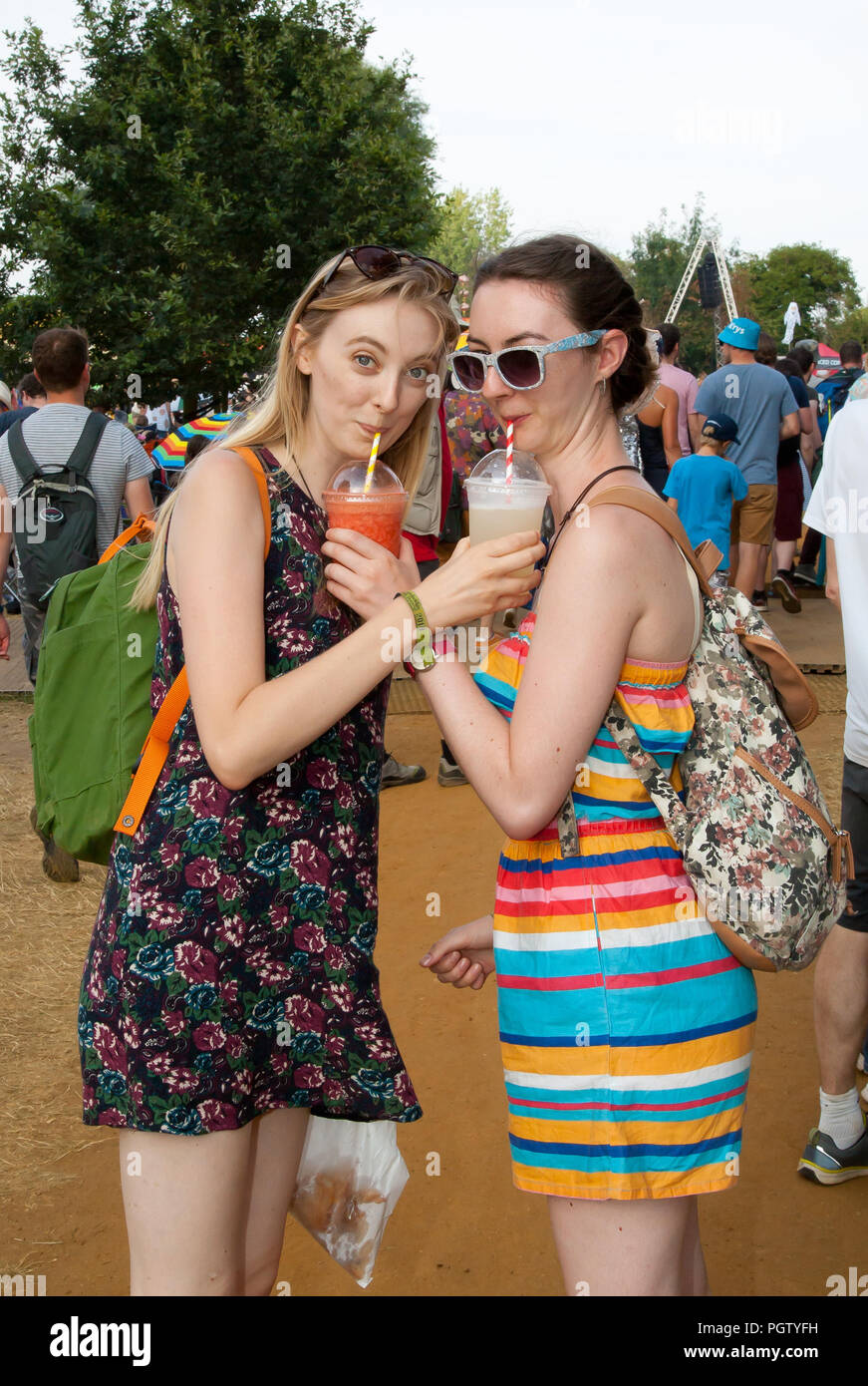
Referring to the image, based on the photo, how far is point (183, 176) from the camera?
1480cm

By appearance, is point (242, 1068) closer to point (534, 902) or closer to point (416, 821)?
point (534, 902)

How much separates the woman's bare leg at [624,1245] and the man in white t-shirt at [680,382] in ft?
27.4

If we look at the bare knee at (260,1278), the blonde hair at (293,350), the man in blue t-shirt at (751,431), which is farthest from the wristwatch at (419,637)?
the man in blue t-shirt at (751,431)

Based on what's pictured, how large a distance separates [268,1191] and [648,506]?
133 centimetres

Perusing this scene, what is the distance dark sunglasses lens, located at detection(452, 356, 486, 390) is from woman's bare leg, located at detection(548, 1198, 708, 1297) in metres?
1.31

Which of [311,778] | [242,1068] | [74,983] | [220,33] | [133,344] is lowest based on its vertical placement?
[74,983]

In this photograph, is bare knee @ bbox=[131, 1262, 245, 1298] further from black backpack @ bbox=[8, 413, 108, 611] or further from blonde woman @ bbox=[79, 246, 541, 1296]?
black backpack @ bbox=[8, 413, 108, 611]

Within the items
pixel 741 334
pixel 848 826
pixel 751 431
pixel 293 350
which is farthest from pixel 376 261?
pixel 741 334

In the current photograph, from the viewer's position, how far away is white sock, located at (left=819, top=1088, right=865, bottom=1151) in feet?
10.9

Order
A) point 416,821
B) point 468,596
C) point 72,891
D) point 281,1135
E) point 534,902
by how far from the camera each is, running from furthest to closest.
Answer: point 416,821 → point 72,891 → point 281,1135 → point 534,902 → point 468,596

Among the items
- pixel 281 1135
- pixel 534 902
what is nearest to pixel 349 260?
pixel 534 902

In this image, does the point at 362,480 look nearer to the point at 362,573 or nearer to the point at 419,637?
the point at 362,573

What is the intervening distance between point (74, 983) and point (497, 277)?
3593 millimetres

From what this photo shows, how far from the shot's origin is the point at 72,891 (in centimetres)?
555
